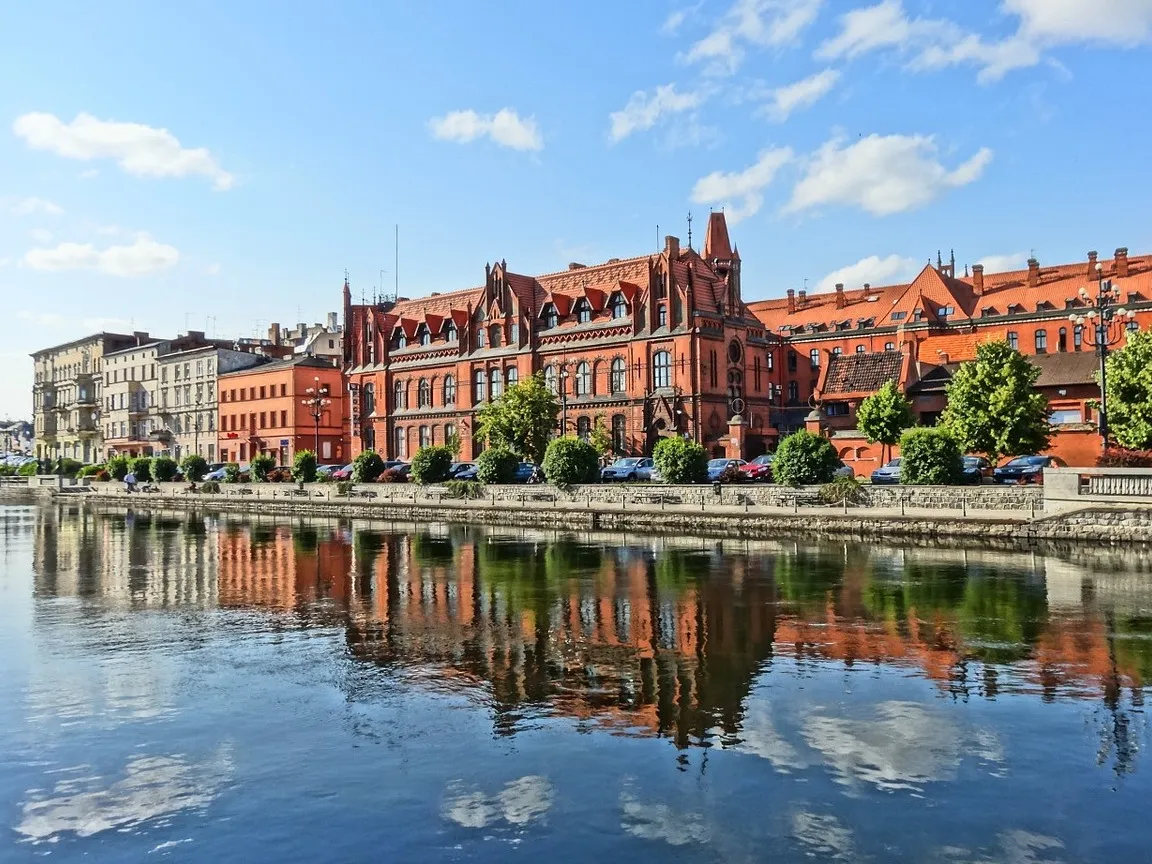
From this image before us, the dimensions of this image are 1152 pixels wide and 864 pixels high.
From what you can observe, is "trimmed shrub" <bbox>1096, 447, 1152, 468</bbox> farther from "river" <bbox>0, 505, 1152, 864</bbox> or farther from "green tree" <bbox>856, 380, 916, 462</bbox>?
"green tree" <bbox>856, 380, 916, 462</bbox>

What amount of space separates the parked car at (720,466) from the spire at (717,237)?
3460cm

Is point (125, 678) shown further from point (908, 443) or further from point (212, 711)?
point (908, 443)

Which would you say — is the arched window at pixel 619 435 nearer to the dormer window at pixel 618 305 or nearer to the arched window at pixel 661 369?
the arched window at pixel 661 369

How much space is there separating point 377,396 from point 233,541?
4490 cm

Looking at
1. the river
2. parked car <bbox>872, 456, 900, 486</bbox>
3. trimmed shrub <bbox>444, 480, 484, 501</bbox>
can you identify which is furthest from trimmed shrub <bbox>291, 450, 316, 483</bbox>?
the river

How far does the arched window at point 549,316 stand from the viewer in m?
76.1

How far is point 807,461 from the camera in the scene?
44125mm

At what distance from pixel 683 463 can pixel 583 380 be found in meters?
23.8

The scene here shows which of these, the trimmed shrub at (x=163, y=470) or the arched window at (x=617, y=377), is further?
the trimmed shrub at (x=163, y=470)

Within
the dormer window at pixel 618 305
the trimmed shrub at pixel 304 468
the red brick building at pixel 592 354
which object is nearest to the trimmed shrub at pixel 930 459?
the red brick building at pixel 592 354

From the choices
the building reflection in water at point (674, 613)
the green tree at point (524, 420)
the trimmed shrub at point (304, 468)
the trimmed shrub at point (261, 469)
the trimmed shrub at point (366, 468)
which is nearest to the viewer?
the building reflection in water at point (674, 613)

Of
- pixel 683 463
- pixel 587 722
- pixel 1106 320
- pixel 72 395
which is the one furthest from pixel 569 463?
pixel 72 395

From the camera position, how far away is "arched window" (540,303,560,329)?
250ft

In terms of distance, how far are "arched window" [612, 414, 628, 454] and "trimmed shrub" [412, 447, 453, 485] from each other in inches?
531
